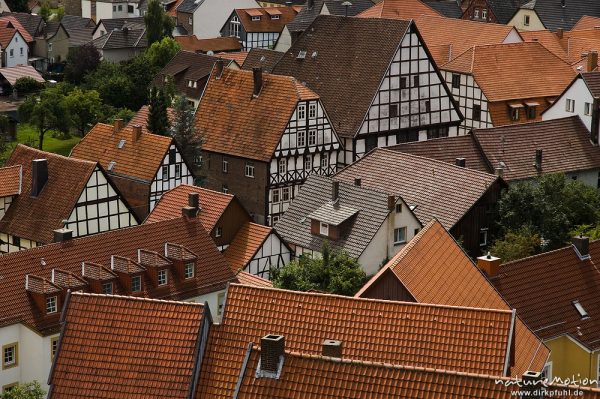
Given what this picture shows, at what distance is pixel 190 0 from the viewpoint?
136250 millimetres

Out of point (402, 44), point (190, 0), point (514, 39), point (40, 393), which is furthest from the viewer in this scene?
point (190, 0)

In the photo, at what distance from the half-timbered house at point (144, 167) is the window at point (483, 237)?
49.1ft

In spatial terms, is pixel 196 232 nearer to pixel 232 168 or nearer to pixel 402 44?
pixel 232 168

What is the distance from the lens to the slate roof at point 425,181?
6344cm

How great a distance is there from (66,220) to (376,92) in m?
24.1

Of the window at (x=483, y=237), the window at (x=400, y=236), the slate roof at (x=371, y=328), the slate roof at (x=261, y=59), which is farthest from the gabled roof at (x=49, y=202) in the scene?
the slate roof at (x=261, y=59)

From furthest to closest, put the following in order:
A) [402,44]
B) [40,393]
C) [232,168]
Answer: [402,44]
[232,168]
[40,393]

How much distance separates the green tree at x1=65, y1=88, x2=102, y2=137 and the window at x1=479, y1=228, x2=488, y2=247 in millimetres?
40378

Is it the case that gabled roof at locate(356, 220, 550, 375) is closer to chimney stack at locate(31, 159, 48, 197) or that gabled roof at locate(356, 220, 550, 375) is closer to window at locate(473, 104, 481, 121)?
chimney stack at locate(31, 159, 48, 197)

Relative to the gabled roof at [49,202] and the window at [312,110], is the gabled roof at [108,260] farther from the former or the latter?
the window at [312,110]

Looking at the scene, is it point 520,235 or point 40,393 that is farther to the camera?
point 520,235

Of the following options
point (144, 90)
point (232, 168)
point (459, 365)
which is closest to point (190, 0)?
point (144, 90)

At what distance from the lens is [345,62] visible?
82.0 meters

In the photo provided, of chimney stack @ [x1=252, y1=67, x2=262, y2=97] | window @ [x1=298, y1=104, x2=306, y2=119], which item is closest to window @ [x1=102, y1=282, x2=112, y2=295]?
window @ [x1=298, y1=104, x2=306, y2=119]
